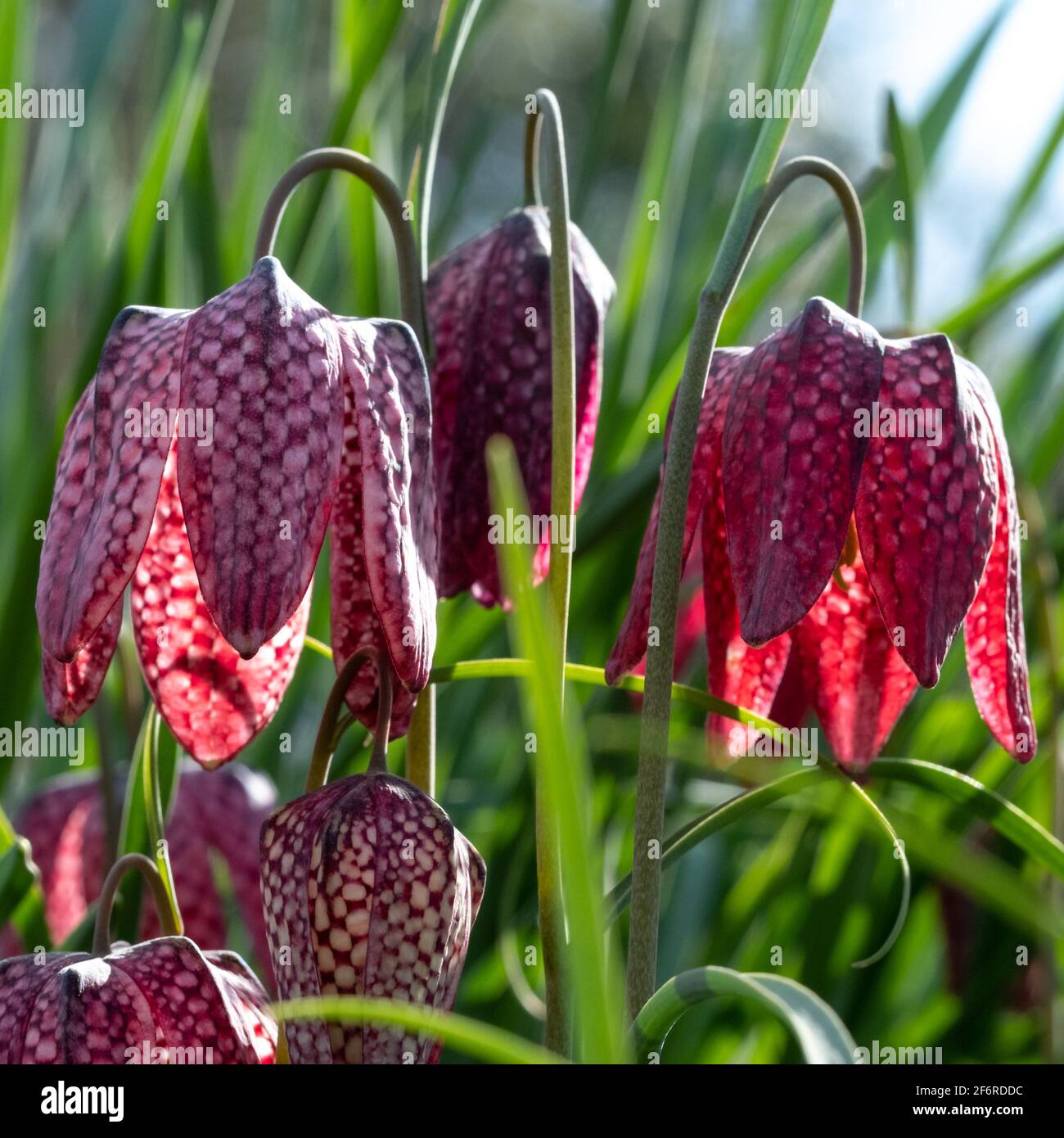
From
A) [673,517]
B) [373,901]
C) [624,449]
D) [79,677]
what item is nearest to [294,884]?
[373,901]

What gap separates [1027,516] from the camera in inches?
42.3

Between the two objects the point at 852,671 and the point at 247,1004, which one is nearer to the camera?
the point at 247,1004

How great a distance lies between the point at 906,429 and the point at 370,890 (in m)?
0.34

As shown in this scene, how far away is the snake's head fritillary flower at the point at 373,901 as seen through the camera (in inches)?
26.0

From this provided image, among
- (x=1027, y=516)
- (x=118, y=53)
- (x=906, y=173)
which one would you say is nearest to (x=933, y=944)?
(x=1027, y=516)

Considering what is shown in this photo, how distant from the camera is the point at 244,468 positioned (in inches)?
24.3

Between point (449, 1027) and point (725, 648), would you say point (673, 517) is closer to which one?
point (725, 648)

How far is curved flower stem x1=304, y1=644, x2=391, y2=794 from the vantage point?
683 mm

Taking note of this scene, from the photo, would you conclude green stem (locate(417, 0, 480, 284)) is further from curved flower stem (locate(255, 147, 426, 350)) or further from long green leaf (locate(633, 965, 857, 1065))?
long green leaf (locate(633, 965, 857, 1065))

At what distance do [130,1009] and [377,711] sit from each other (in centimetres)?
18

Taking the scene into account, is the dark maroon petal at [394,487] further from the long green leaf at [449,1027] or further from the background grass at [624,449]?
the background grass at [624,449]

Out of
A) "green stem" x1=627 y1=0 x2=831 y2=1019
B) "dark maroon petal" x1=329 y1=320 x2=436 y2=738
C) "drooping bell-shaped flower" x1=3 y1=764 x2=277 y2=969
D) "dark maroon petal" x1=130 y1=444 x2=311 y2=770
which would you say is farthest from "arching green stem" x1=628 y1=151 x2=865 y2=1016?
"drooping bell-shaped flower" x1=3 y1=764 x2=277 y2=969

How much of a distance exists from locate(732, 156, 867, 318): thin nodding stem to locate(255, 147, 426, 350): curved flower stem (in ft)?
0.55

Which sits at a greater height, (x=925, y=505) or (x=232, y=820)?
(x=925, y=505)
